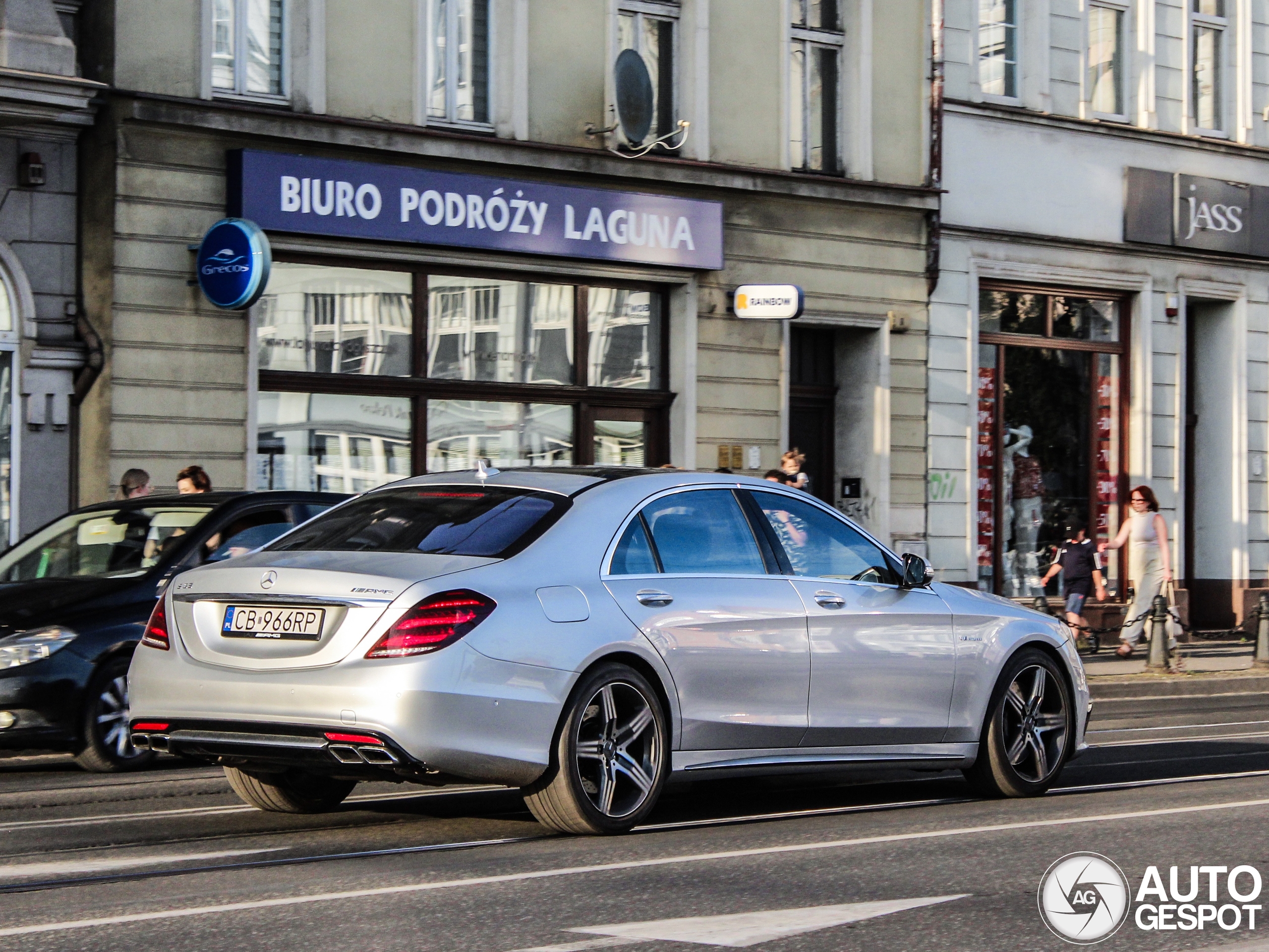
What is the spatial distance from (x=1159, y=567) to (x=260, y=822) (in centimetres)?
1483

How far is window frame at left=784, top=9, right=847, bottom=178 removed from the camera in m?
22.2

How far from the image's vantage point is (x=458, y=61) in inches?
777

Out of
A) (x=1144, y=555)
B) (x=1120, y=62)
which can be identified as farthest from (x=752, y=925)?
(x=1120, y=62)

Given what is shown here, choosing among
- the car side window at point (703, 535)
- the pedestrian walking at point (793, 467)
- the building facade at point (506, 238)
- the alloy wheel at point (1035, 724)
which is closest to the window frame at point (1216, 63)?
the building facade at point (506, 238)

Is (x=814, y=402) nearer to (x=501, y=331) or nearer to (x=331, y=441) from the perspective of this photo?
(x=501, y=331)

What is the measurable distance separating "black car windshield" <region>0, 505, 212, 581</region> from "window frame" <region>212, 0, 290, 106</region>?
741 cm

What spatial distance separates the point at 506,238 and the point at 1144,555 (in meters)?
7.70

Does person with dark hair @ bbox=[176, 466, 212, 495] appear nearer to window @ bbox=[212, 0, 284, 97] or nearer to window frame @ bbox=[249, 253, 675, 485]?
window frame @ bbox=[249, 253, 675, 485]

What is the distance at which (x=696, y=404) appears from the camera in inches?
837

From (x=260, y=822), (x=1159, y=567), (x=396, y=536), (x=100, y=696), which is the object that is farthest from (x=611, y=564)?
(x=1159, y=567)

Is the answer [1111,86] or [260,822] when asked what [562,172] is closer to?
[1111,86]

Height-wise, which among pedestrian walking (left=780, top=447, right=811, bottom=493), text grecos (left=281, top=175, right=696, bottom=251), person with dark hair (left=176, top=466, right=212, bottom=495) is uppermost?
text grecos (left=281, top=175, right=696, bottom=251)

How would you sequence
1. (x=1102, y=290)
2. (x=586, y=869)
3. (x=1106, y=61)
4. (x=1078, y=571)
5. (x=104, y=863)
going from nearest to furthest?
(x=586, y=869)
(x=104, y=863)
(x=1078, y=571)
(x=1102, y=290)
(x=1106, y=61)

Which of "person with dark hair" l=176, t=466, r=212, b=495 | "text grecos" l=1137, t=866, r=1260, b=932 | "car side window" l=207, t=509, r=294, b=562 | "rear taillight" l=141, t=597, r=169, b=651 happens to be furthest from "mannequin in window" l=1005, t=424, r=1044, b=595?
"rear taillight" l=141, t=597, r=169, b=651
